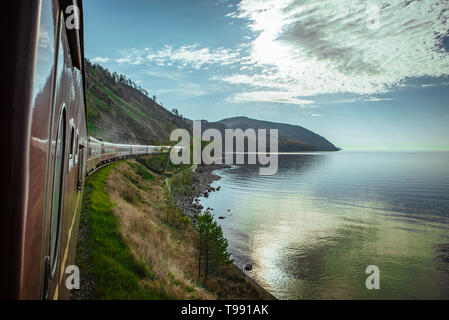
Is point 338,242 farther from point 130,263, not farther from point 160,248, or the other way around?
point 130,263

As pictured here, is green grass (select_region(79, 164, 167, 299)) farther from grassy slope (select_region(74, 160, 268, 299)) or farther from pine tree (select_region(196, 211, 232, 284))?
pine tree (select_region(196, 211, 232, 284))

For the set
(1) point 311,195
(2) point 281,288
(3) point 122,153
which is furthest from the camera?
(1) point 311,195

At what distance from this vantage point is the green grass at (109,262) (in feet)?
26.2

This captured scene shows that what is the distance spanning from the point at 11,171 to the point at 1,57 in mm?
533

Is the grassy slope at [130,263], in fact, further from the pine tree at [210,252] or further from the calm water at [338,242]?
the calm water at [338,242]

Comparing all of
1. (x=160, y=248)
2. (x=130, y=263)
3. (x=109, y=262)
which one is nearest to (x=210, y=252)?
(x=160, y=248)

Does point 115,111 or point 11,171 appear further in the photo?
point 115,111

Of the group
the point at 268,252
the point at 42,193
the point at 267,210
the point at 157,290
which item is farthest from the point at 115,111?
the point at 42,193

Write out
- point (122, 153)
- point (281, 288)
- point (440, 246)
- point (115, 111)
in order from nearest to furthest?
point (281, 288) < point (440, 246) < point (122, 153) < point (115, 111)

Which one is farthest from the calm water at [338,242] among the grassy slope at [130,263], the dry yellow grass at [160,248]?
the dry yellow grass at [160,248]

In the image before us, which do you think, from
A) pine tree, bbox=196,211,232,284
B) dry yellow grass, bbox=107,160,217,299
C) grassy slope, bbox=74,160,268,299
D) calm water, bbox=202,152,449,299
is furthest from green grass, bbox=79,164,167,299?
calm water, bbox=202,152,449,299

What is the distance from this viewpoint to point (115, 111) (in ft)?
358

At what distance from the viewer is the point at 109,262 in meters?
9.05
